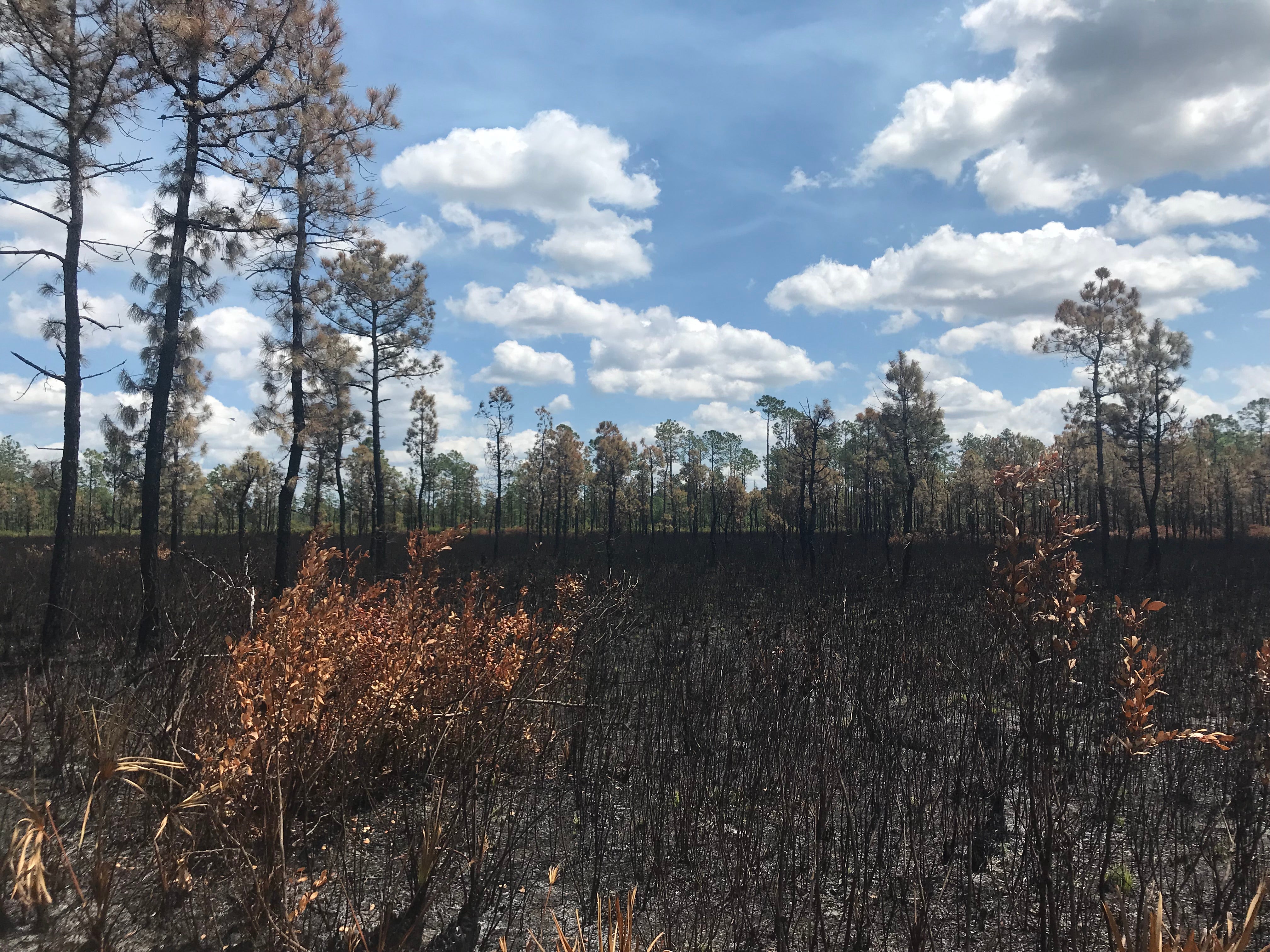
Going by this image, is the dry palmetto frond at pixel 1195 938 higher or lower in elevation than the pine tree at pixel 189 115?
lower

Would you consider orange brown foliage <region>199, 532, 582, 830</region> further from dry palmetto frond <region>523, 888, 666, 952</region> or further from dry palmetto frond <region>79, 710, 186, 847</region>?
dry palmetto frond <region>523, 888, 666, 952</region>

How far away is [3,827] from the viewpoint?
3.00 m

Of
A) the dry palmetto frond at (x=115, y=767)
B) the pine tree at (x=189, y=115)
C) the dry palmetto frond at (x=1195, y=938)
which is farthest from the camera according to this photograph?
the pine tree at (x=189, y=115)

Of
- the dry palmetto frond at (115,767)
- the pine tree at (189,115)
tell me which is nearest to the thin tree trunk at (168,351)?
the pine tree at (189,115)

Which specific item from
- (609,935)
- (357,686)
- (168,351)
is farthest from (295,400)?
(609,935)

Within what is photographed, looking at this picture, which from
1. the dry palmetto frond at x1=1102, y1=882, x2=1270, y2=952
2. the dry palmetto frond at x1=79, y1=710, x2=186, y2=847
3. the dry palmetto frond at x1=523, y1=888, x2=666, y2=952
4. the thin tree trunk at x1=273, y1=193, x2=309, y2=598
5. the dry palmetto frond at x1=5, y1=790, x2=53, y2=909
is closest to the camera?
the dry palmetto frond at x1=1102, y1=882, x2=1270, y2=952

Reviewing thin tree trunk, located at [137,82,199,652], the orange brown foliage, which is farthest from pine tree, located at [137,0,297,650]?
the orange brown foliage

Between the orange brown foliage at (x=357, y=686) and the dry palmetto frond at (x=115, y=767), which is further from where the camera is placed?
the orange brown foliage at (x=357, y=686)

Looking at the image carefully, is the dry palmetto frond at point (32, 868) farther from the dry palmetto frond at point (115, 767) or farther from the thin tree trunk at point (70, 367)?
the thin tree trunk at point (70, 367)

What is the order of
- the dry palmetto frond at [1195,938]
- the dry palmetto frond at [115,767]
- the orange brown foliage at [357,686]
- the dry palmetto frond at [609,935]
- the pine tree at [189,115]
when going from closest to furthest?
the dry palmetto frond at [1195,938] → the dry palmetto frond at [609,935] → the dry palmetto frond at [115,767] → the orange brown foliage at [357,686] → the pine tree at [189,115]

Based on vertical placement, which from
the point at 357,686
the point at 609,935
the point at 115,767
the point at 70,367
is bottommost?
the point at 609,935

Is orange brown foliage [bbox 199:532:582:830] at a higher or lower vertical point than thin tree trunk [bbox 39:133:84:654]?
lower

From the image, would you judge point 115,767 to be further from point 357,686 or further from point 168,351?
point 168,351

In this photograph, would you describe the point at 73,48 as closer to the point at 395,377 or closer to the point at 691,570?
the point at 395,377
